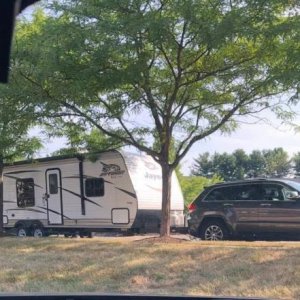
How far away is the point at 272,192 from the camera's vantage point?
14.8m

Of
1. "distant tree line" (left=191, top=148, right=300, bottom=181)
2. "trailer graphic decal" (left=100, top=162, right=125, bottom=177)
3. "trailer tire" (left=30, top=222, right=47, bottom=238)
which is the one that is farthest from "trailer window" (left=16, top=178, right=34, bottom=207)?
"distant tree line" (left=191, top=148, right=300, bottom=181)

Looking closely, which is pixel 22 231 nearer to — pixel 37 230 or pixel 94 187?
pixel 37 230

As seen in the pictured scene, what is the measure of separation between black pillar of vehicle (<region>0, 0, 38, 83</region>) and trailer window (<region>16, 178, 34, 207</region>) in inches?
705

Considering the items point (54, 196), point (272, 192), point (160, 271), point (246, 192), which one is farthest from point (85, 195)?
point (160, 271)

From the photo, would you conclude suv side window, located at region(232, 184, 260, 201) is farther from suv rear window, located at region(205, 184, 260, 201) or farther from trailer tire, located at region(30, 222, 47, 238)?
trailer tire, located at region(30, 222, 47, 238)

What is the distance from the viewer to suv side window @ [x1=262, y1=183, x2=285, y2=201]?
48.1ft

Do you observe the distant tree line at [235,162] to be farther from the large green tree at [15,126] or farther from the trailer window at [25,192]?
the large green tree at [15,126]

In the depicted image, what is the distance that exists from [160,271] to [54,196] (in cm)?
1058

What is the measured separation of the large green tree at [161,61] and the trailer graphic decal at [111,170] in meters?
3.31

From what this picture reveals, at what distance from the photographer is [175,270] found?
9773 mm

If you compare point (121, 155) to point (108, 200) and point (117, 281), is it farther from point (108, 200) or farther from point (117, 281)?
point (117, 281)

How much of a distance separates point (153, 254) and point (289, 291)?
3329mm

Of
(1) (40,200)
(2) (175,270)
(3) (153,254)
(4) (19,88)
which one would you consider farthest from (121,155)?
(2) (175,270)

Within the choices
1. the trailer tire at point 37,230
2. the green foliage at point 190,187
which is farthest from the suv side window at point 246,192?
the green foliage at point 190,187
